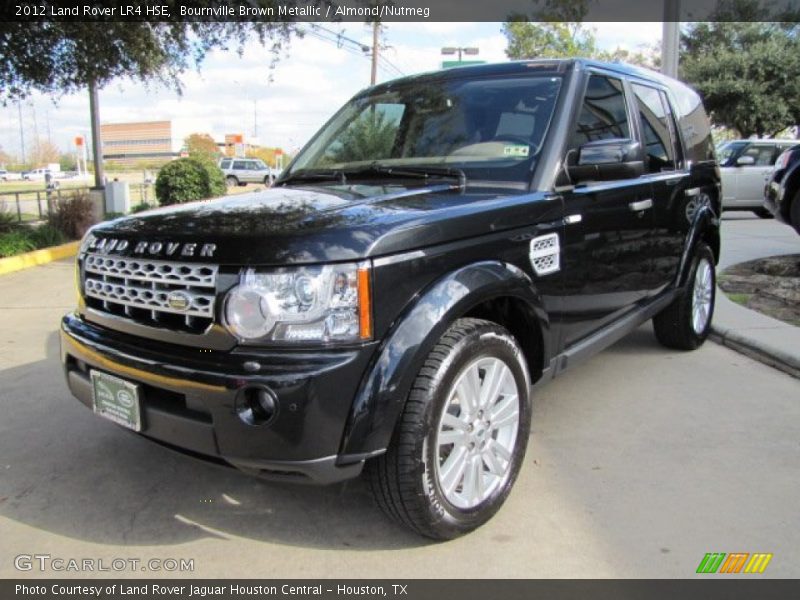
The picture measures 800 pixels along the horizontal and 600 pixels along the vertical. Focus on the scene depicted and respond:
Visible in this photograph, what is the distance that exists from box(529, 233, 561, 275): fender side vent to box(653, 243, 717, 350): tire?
203 centimetres

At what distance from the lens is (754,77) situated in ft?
81.7

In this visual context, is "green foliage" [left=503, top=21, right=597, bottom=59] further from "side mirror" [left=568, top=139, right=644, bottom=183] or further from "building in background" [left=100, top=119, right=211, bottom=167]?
"building in background" [left=100, top=119, right=211, bottom=167]

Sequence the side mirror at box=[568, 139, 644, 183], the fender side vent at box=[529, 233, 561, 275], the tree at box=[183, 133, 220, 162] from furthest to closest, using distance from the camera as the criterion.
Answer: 1. the tree at box=[183, 133, 220, 162]
2. the side mirror at box=[568, 139, 644, 183]
3. the fender side vent at box=[529, 233, 561, 275]

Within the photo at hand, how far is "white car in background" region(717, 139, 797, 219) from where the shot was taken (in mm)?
14641

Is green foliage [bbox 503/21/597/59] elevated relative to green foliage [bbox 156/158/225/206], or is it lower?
elevated

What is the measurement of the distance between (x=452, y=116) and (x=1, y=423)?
315 cm

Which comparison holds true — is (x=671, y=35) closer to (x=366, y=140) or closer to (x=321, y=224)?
(x=366, y=140)

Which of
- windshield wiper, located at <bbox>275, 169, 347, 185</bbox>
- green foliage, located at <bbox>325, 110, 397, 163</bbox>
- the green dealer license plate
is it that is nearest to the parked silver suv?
green foliage, located at <bbox>325, 110, 397, 163</bbox>

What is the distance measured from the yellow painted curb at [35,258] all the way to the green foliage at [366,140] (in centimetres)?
653

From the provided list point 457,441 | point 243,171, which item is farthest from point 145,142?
point 457,441

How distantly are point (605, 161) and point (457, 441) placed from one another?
59.6 inches

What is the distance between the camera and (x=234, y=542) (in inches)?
105

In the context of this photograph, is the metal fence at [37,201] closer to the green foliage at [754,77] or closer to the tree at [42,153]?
the green foliage at [754,77]

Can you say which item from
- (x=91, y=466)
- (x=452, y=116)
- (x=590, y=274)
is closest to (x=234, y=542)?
(x=91, y=466)
